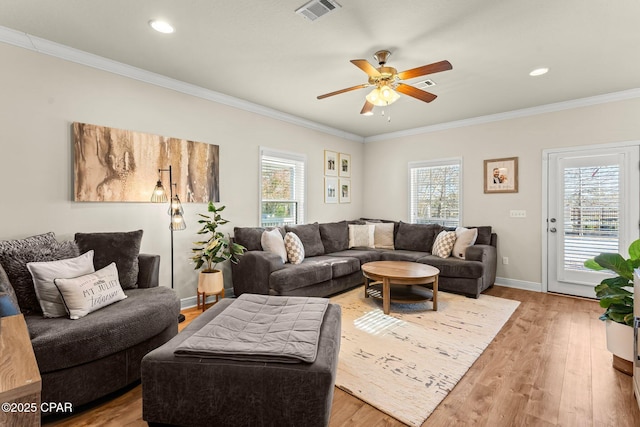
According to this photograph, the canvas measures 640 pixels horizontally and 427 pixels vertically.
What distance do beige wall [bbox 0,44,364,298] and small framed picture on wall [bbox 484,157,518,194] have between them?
344cm

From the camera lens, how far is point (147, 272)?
2.72 meters

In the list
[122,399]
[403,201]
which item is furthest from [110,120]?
[403,201]

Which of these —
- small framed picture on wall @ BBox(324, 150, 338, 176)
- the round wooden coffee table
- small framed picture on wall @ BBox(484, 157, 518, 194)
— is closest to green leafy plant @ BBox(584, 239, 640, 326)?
the round wooden coffee table

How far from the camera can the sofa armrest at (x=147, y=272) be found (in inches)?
107

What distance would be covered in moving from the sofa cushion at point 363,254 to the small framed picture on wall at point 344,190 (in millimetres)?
1255

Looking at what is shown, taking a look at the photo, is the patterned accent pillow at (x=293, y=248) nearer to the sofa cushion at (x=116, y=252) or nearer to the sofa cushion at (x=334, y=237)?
the sofa cushion at (x=334, y=237)

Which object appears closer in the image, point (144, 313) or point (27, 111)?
point (144, 313)

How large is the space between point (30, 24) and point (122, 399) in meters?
2.82

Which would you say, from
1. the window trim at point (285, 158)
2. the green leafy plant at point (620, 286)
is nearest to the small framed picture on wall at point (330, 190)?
the window trim at point (285, 158)

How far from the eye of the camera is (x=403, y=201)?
19.0ft

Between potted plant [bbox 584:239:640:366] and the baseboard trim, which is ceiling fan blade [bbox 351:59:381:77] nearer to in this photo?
potted plant [bbox 584:239:640:366]

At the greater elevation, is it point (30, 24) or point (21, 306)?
point (30, 24)

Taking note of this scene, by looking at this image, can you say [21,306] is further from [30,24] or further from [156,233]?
[30,24]

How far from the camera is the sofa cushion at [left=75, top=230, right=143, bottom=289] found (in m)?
2.62
